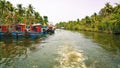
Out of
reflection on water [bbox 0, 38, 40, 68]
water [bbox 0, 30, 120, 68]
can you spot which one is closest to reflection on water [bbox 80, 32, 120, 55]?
water [bbox 0, 30, 120, 68]

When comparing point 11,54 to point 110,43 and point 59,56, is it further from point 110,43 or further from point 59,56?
point 110,43

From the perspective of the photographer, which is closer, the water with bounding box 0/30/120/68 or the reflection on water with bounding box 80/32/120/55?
the water with bounding box 0/30/120/68

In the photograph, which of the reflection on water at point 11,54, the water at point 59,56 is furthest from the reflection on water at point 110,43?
the reflection on water at point 11,54

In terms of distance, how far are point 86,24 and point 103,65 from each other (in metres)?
114

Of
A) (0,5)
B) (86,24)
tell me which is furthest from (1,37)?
(86,24)

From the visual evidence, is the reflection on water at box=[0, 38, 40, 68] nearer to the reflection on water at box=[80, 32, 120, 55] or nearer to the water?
the water

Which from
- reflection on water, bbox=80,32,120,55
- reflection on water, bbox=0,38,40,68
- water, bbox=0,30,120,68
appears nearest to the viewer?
water, bbox=0,30,120,68

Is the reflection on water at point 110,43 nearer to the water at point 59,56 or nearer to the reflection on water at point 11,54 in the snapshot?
the water at point 59,56

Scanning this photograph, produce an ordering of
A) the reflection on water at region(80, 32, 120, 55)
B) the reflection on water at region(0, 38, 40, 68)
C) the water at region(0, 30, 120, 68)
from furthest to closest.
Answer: the reflection on water at region(80, 32, 120, 55) < the reflection on water at region(0, 38, 40, 68) < the water at region(0, 30, 120, 68)

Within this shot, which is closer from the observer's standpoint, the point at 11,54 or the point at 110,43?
the point at 11,54

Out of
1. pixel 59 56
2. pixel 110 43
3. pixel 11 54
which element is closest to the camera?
pixel 59 56

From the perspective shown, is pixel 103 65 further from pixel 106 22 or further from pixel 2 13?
→ pixel 106 22

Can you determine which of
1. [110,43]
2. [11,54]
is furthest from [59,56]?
[110,43]

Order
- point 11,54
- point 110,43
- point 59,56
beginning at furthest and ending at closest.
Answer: point 110,43 < point 11,54 < point 59,56
